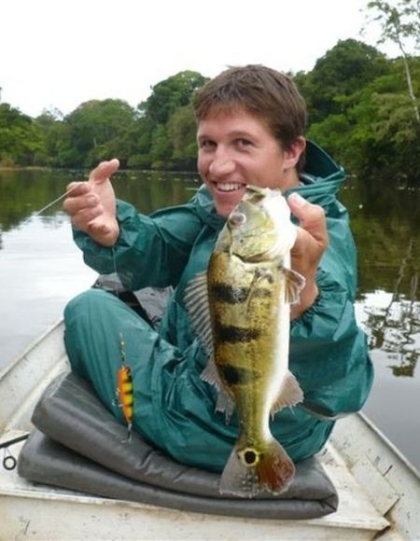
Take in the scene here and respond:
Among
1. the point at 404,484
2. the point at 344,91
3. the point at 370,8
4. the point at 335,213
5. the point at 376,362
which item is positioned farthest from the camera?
the point at 344,91

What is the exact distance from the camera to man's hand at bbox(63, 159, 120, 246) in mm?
3084

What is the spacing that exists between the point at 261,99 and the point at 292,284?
137 cm

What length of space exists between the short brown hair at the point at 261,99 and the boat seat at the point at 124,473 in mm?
1595

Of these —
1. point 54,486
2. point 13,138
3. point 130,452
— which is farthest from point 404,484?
point 13,138

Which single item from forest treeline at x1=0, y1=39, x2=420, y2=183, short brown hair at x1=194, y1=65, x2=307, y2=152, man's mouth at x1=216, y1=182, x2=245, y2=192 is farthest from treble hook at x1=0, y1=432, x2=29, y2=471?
forest treeline at x1=0, y1=39, x2=420, y2=183

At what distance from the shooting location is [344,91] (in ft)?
209

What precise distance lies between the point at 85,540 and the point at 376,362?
5.65 meters

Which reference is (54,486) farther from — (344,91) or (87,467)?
(344,91)

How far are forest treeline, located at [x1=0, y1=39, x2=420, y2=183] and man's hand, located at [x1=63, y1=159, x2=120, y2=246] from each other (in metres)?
41.7

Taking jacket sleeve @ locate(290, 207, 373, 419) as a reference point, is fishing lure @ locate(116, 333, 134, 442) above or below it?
below

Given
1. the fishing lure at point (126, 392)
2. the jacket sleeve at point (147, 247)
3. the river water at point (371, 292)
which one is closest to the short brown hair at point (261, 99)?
the jacket sleeve at point (147, 247)

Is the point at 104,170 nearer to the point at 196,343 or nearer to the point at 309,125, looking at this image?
the point at 196,343

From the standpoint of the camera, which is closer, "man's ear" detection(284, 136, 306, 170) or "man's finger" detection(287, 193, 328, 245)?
"man's finger" detection(287, 193, 328, 245)

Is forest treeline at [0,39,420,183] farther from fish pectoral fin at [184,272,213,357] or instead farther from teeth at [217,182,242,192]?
fish pectoral fin at [184,272,213,357]
